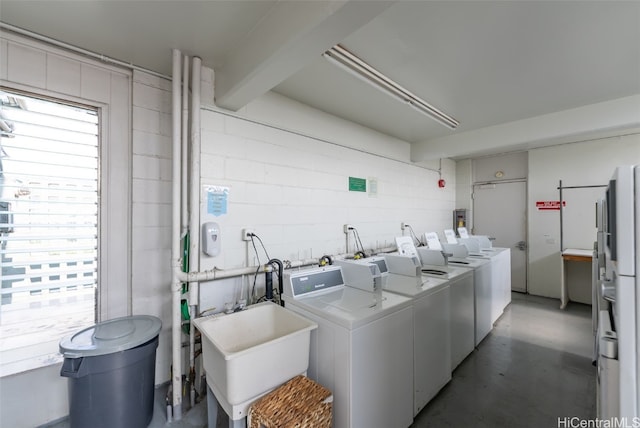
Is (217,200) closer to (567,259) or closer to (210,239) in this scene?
(210,239)

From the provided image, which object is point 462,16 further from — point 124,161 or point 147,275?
point 147,275

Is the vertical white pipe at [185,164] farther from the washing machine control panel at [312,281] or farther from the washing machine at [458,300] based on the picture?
the washing machine at [458,300]

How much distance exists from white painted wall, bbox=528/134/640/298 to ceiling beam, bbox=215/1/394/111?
195 inches

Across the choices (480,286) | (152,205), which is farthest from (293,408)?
(480,286)

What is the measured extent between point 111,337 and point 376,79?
270 cm

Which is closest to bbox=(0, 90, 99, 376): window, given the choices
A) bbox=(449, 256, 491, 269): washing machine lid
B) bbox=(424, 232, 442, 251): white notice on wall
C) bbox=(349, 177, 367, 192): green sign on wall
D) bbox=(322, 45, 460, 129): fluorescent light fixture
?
bbox=(322, 45, 460, 129): fluorescent light fixture

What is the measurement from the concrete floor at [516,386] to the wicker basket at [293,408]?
0.77 meters

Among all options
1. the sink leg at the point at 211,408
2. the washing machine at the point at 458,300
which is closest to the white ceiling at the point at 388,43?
the washing machine at the point at 458,300

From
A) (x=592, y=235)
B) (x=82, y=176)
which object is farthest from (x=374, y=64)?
(x=592, y=235)

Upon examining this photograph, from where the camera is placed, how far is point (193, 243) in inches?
79.6

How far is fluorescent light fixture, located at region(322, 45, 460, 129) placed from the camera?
1.91 metres

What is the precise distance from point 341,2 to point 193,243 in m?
1.81

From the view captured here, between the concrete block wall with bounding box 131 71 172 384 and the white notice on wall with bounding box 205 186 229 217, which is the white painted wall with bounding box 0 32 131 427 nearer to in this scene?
the concrete block wall with bounding box 131 71 172 384

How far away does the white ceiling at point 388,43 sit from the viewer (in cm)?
148
